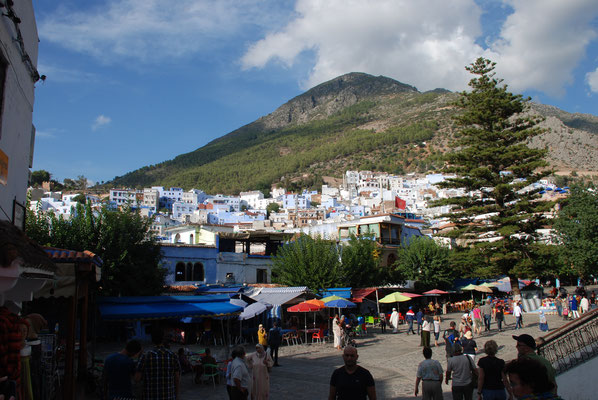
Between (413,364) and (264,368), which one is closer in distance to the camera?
(264,368)

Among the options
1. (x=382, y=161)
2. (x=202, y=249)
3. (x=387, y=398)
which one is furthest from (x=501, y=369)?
(x=382, y=161)

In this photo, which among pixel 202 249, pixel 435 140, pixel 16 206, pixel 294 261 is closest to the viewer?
pixel 16 206

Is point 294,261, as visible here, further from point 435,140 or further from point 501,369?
point 435,140

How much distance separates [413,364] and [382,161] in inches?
5976

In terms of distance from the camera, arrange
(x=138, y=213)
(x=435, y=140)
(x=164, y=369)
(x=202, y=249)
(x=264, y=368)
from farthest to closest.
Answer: (x=435, y=140)
(x=202, y=249)
(x=138, y=213)
(x=264, y=368)
(x=164, y=369)

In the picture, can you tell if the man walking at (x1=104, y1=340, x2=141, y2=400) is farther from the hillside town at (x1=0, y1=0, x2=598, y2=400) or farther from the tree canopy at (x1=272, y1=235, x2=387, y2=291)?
the tree canopy at (x1=272, y1=235, x2=387, y2=291)

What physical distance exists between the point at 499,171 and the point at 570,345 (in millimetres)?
16347

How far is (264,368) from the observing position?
7547 mm

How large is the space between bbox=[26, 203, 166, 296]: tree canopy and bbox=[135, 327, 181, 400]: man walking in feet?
45.7

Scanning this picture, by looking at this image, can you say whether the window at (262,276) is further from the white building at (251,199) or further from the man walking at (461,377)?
the white building at (251,199)

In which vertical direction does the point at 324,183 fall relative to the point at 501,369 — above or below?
above

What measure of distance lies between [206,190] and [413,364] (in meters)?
136

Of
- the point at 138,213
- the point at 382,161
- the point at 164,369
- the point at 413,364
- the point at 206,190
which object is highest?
the point at 382,161

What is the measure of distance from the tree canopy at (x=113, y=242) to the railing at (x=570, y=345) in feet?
50.6
